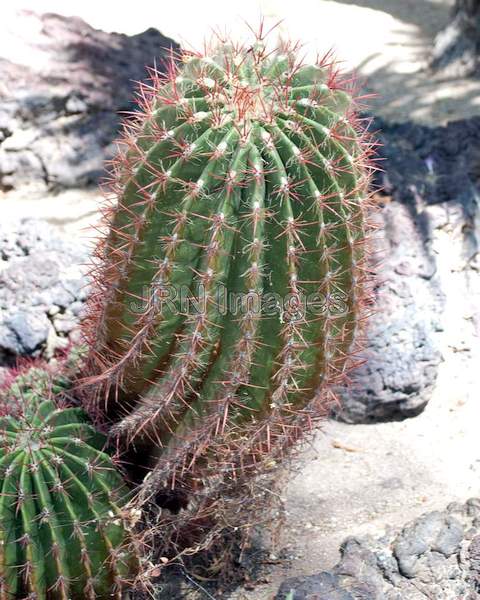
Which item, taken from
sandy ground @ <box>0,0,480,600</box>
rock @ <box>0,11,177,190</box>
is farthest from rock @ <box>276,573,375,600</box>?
rock @ <box>0,11,177,190</box>

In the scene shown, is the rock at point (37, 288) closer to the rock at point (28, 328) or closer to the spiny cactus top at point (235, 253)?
the rock at point (28, 328)

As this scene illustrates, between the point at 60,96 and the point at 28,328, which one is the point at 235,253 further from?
the point at 60,96

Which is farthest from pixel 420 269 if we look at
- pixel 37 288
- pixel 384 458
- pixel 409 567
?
pixel 37 288

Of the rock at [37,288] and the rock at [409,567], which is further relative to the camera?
the rock at [37,288]

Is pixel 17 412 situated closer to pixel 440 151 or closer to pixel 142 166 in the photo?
pixel 142 166

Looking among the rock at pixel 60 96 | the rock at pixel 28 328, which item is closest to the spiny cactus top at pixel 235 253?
the rock at pixel 28 328

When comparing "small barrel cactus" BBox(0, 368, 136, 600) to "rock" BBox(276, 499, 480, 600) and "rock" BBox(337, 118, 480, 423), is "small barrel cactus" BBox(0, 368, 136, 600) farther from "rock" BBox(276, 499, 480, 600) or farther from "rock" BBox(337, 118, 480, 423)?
"rock" BBox(337, 118, 480, 423)
